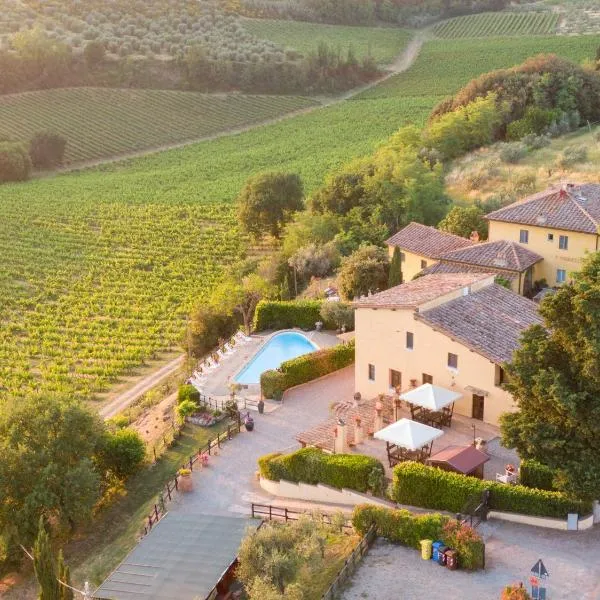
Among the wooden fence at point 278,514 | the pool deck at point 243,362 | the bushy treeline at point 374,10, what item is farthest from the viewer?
the bushy treeline at point 374,10

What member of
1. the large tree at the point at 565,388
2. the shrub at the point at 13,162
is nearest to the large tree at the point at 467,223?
the large tree at the point at 565,388

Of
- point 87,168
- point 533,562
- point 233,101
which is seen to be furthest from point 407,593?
point 233,101

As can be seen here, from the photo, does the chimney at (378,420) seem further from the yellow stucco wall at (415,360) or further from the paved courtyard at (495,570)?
the paved courtyard at (495,570)

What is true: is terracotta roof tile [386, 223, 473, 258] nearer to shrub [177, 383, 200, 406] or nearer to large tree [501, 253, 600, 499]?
shrub [177, 383, 200, 406]

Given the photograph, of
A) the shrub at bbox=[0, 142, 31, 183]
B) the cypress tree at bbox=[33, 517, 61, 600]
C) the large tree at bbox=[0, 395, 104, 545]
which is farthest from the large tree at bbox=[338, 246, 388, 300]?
the shrub at bbox=[0, 142, 31, 183]

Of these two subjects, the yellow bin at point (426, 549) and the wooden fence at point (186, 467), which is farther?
the wooden fence at point (186, 467)

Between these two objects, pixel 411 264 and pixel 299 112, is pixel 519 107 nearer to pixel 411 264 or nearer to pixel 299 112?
pixel 411 264
